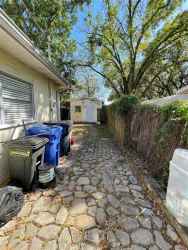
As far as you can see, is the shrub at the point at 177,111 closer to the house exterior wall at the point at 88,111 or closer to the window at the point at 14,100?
the window at the point at 14,100

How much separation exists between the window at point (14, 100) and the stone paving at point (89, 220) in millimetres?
1885

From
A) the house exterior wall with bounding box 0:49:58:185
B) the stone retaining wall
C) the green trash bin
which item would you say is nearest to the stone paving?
the green trash bin

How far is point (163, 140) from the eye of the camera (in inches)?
121

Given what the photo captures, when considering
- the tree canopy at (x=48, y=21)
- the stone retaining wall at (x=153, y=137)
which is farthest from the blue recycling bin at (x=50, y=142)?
the tree canopy at (x=48, y=21)

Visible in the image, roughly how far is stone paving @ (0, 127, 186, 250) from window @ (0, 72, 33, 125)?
189cm

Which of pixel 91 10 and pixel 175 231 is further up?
pixel 91 10

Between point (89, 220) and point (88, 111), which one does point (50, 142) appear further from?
point (88, 111)

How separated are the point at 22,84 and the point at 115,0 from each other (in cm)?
898

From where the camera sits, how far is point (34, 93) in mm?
4688

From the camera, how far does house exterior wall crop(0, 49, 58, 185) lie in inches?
125

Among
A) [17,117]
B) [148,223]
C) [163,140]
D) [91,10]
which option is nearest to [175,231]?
[148,223]

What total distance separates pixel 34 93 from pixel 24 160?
8.77ft

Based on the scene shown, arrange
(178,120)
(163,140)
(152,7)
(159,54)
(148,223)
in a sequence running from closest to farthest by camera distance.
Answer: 1. (148,223)
2. (178,120)
3. (163,140)
4. (152,7)
5. (159,54)

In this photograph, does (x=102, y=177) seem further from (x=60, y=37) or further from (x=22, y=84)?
(x=60, y=37)
